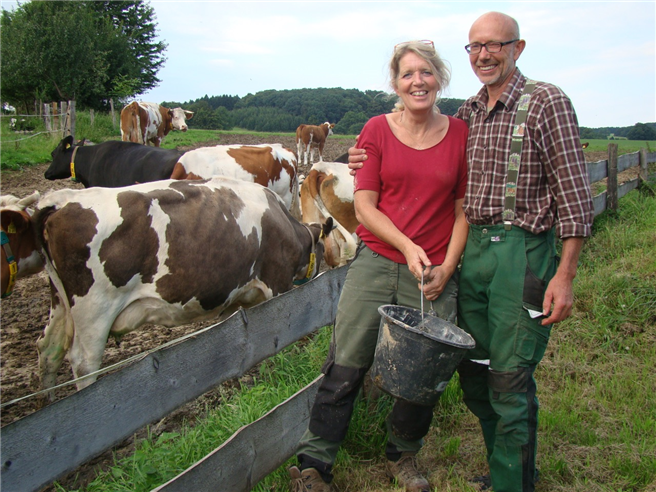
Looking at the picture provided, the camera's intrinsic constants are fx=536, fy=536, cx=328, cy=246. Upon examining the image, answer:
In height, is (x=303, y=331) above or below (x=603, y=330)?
above

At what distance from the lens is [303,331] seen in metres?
3.42

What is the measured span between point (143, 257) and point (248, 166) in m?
4.71

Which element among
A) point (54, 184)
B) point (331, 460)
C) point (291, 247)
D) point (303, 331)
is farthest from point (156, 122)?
point (331, 460)

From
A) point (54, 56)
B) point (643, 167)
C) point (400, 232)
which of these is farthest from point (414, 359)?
point (54, 56)

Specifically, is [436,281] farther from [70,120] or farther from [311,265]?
[70,120]

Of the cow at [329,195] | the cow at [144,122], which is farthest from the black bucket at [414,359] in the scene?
the cow at [144,122]

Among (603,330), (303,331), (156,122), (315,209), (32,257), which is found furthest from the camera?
(156,122)

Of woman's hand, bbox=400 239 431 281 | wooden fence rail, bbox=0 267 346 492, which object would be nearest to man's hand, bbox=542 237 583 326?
woman's hand, bbox=400 239 431 281

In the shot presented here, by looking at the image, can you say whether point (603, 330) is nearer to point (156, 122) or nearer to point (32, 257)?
point (32, 257)

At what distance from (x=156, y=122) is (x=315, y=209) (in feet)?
30.1

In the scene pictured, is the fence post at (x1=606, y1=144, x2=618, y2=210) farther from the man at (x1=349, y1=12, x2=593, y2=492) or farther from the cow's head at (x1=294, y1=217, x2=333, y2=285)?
the man at (x1=349, y1=12, x2=593, y2=492)

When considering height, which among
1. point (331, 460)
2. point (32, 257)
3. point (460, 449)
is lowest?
point (460, 449)

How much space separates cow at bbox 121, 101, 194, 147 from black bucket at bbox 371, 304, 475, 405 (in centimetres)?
1251

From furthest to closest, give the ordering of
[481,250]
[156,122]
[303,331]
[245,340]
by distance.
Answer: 1. [156,122]
2. [303,331]
3. [245,340]
4. [481,250]
